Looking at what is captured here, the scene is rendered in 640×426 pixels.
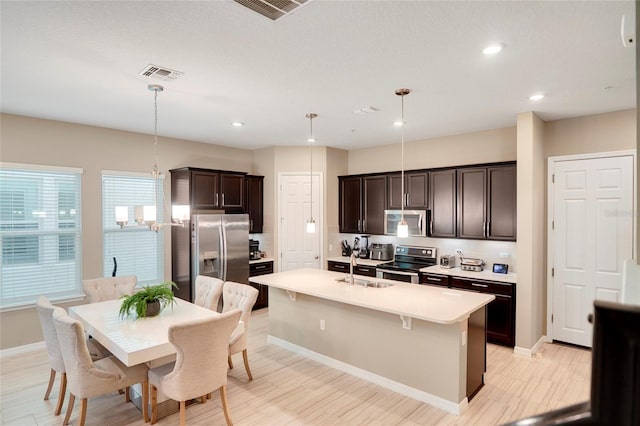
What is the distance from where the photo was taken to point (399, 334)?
3.39 metres

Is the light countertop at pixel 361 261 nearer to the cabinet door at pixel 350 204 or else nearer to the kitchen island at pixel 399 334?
the cabinet door at pixel 350 204

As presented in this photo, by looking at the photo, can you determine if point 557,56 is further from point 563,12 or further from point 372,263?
point 372,263

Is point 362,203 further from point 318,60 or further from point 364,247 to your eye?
point 318,60

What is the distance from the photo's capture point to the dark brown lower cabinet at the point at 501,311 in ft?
14.3

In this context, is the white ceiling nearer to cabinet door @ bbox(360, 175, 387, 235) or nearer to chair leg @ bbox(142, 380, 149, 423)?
cabinet door @ bbox(360, 175, 387, 235)

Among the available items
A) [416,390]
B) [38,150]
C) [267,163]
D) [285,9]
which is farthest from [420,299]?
[38,150]

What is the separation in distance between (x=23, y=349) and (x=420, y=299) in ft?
16.0

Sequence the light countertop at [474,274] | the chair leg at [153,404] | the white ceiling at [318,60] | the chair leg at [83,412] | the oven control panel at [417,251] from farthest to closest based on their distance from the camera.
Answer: the oven control panel at [417,251] < the light countertop at [474,274] < the chair leg at [153,404] < the chair leg at [83,412] < the white ceiling at [318,60]

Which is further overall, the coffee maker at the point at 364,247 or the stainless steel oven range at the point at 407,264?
the coffee maker at the point at 364,247

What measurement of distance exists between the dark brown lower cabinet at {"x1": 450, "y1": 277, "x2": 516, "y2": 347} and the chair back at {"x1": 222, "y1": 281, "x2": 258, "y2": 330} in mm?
2950

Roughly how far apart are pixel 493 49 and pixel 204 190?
175 inches

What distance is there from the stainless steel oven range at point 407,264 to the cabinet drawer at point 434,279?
88mm

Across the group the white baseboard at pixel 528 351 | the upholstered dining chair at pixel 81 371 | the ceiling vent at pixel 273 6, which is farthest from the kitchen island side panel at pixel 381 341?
the ceiling vent at pixel 273 6

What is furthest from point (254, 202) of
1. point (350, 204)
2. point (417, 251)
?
point (417, 251)
